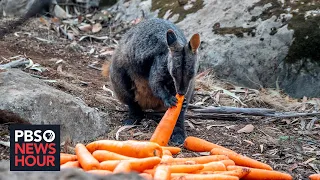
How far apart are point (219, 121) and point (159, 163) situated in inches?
89.2

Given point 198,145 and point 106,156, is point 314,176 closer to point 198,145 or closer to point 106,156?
point 198,145

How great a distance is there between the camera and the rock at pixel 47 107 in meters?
4.75

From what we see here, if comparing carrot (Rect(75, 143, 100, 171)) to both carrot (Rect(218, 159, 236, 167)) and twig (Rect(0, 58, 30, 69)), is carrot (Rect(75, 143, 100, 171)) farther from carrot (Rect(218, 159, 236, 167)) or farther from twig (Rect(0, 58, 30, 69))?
twig (Rect(0, 58, 30, 69))

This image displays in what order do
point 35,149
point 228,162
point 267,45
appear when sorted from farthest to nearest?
point 267,45, point 228,162, point 35,149

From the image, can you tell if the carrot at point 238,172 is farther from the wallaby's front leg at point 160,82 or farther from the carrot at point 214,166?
the wallaby's front leg at point 160,82

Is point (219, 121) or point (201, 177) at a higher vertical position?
point (201, 177)

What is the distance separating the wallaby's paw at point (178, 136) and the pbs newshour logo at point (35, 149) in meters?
1.94

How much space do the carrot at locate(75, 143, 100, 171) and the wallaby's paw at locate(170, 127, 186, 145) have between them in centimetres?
134

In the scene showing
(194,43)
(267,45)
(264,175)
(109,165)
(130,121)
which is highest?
(194,43)

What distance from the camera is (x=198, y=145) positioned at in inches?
200

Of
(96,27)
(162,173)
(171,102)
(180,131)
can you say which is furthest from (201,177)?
(96,27)

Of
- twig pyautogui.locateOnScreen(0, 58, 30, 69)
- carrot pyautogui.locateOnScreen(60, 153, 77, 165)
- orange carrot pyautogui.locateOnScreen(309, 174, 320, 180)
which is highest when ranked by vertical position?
carrot pyautogui.locateOnScreen(60, 153, 77, 165)

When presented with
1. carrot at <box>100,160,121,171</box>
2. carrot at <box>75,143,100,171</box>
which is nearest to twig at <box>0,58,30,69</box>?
carrot at <box>75,143,100,171</box>

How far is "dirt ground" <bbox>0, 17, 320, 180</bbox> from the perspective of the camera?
5133 millimetres
